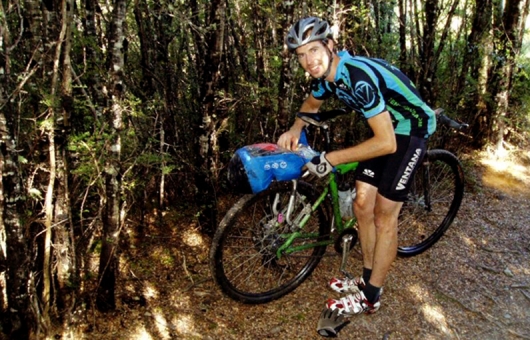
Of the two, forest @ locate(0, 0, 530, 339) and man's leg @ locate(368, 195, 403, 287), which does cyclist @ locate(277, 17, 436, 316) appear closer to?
man's leg @ locate(368, 195, 403, 287)

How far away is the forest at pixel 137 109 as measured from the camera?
8.46 ft

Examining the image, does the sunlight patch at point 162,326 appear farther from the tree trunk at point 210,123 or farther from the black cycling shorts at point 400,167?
the black cycling shorts at point 400,167

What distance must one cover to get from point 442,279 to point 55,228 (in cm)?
379

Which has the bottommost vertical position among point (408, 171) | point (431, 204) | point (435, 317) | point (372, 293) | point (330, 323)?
point (435, 317)

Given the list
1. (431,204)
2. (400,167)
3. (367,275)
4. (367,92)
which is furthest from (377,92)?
(431,204)

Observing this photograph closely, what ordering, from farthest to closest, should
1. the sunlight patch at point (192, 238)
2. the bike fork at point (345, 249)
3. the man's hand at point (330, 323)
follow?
1. the sunlight patch at point (192, 238)
2. the bike fork at point (345, 249)
3. the man's hand at point (330, 323)

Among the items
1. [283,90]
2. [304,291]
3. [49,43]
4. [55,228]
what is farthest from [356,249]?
[49,43]

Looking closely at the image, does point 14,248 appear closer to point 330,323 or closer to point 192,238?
point 192,238

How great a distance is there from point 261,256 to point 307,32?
2159mm

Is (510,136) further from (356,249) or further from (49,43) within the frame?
(49,43)

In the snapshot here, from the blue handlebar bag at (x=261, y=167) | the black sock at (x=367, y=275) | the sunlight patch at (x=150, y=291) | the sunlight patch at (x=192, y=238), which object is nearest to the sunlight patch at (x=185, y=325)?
the sunlight patch at (x=150, y=291)

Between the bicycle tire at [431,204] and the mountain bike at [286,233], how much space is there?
16 millimetres

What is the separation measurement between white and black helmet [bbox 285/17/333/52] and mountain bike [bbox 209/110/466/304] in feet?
2.29

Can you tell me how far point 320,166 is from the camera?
3217 mm
